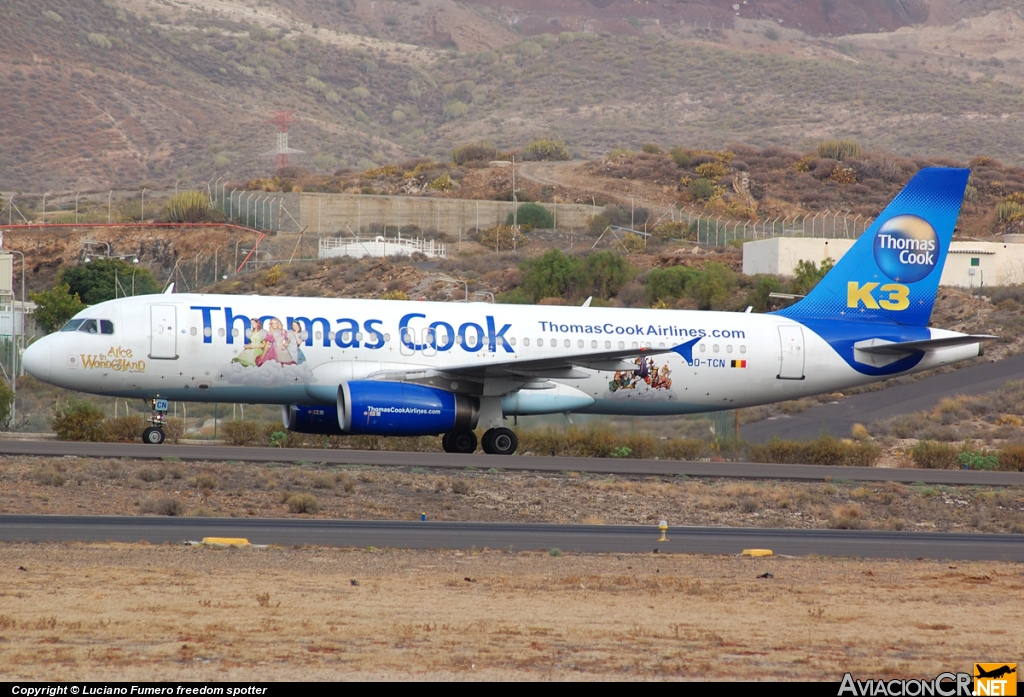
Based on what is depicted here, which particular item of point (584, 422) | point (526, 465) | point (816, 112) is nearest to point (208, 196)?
point (584, 422)

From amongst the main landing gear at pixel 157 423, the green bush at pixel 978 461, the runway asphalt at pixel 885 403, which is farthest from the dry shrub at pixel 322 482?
the runway asphalt at pixel 885 403

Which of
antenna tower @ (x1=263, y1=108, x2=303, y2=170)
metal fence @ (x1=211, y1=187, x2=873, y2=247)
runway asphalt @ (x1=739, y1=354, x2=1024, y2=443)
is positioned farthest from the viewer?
antenna tower @ (x1=263, y1=108, x2=303, y2=170)

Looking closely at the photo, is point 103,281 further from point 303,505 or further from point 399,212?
point 303,505

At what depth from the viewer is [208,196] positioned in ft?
276

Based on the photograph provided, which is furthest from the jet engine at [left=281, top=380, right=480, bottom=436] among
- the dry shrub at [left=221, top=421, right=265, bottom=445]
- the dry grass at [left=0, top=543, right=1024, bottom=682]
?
the dry grass at [left=0, top=543, right=1024, bottom=682]

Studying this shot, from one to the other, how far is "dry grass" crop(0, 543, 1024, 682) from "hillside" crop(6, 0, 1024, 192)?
375 feet

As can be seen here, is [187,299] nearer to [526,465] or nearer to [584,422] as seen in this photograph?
[526,465]

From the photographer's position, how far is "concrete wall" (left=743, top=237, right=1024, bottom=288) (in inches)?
2402

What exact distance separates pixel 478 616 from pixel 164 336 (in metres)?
16.3

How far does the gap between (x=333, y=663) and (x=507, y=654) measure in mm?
1238

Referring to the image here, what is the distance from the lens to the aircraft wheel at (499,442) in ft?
88.2

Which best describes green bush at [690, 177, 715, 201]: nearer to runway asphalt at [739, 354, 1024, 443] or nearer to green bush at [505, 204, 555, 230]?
green bush at [505, 204, 555, 230]

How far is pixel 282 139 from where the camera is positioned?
129m

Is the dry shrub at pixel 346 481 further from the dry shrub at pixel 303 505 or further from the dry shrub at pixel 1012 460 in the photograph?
the dry shrub at pixel 1012 460
